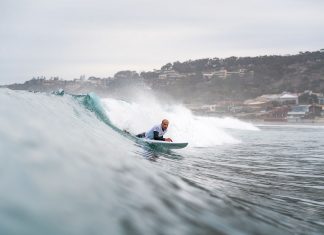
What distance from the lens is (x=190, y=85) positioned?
16038cm

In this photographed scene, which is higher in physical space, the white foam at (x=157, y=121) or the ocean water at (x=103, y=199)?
the ocean water at (x=103, y=199)

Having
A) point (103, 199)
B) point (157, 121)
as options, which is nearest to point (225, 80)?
point (157, 121)

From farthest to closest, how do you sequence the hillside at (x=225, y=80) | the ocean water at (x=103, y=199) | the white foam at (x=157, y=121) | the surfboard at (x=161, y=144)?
1. the hillside at (x=225, y=80)
2. the white foam at (x=157, y=121)
3. the surfboard at (x=161, y=144)
4. the ocean water at (x=103, y=199)

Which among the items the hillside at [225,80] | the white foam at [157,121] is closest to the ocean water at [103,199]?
the white foam at [157,121]

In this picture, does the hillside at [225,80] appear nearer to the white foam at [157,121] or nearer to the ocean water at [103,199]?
the white foam at [157,121]

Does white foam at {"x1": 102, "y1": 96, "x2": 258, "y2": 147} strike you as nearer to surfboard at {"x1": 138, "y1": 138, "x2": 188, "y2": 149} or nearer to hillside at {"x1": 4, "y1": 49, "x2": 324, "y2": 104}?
surfboard at {"x1": 138, "y1": 138, "x2": 188, "y2": 149}

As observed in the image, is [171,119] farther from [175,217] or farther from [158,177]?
[175,217]

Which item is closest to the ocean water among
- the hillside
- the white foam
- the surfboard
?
the surfboard

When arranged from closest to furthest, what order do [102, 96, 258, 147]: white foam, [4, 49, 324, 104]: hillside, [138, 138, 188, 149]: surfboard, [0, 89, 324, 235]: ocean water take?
1. [0, 89, 324, 235]: ocean water
2. [138, 138, 188, 149]: surfboard
3. [102, 96, 258, 147]: white foam
4. [4, 49, 324, 104]: hillside

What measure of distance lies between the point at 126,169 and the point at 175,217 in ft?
5.62

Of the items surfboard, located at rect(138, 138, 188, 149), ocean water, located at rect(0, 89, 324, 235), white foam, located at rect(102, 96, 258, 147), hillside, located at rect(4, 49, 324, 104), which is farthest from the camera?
hillside, located at rect(4, 49, 324, 104)

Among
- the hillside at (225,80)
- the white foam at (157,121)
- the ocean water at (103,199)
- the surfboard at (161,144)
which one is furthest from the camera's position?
the hillside at (225,80)

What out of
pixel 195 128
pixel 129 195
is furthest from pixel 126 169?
pixel 195 128

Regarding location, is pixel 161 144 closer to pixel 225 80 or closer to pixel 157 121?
pixel 157 121
